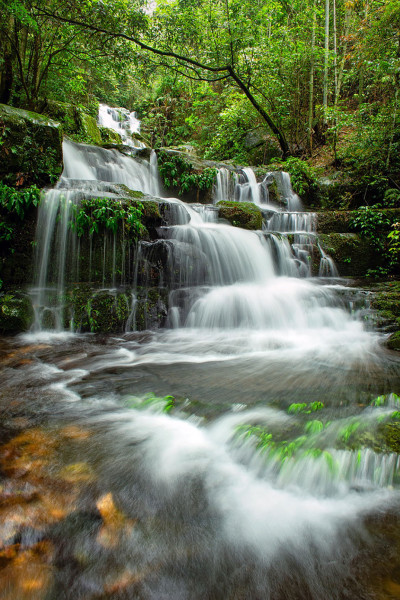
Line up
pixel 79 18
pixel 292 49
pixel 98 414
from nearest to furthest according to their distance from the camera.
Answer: pixel 98 414, pixel 79 18, pixel 292 49

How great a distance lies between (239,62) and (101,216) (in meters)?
7.49

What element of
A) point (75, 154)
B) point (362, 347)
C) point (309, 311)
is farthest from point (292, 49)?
point (362, 347)

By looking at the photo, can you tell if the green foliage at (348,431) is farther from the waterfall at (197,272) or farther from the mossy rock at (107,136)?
the mossy rock at (107,136)

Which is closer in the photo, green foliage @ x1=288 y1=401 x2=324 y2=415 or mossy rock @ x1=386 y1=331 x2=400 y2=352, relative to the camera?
green foliage @ x1=288 y1=401 x2=324 y2=415

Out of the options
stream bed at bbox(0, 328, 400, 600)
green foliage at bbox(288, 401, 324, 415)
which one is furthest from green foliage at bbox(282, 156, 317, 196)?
green foliage at bbox(288, 401, 324, 415)

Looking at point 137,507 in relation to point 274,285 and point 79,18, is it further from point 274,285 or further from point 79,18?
point 79,18

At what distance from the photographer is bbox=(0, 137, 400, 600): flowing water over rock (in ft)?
3.84

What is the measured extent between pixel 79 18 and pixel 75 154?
3205 millimetres

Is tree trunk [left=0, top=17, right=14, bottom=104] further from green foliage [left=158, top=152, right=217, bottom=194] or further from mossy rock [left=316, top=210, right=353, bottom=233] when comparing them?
mossy rock [left=316, top=210, right=353, bottom=233]

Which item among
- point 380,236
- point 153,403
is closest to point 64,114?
point 380,236

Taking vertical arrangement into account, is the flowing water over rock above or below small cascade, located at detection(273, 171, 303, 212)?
below

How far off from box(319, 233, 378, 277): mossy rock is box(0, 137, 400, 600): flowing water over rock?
401cm

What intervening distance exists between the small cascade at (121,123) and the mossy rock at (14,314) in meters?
14.8

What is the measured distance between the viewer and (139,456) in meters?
1.92
